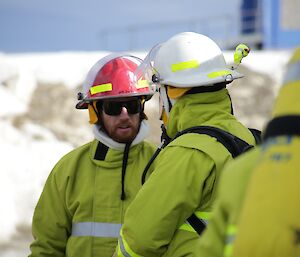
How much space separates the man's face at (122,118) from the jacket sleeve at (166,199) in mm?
1276

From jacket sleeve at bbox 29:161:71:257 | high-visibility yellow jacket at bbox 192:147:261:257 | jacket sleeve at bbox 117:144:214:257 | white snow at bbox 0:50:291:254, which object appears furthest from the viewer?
white snow at bbox 0:50:291:254

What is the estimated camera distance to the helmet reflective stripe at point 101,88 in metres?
3.87

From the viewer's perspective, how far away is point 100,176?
12.1 feet

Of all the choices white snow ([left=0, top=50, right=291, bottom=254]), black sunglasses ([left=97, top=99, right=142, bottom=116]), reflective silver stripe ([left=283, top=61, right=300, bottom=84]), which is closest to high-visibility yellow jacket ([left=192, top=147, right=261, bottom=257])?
reflective silver stripe ([left=283, top=61, right=300, bottom=84])

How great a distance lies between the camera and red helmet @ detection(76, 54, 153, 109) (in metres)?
3.85

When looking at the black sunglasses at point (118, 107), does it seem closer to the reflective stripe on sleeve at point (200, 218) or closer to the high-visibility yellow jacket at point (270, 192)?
the reflective stripe on sleeve at point (200, 218)

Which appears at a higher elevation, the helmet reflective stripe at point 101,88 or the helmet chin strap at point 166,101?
the helmet chin strap at point 166,101

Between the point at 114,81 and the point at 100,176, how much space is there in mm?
618

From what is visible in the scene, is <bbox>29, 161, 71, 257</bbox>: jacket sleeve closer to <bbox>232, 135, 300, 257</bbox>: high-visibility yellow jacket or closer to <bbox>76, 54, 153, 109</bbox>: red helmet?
<bbox>76, 54, 153, 109</bbox>: red helmet

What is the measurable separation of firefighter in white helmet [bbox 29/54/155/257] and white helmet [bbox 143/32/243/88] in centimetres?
73

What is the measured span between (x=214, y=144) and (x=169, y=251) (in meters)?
0.49

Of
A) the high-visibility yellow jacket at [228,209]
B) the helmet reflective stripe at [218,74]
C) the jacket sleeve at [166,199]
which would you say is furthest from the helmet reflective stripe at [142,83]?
the high-visibility yellow jacket at [228,209]

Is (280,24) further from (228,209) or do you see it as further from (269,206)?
(269,206)

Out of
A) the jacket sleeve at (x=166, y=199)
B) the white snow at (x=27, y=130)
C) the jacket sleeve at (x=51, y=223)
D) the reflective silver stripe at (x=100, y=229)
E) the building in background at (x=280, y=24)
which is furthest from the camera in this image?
the building in background at (x=280, y=24)
